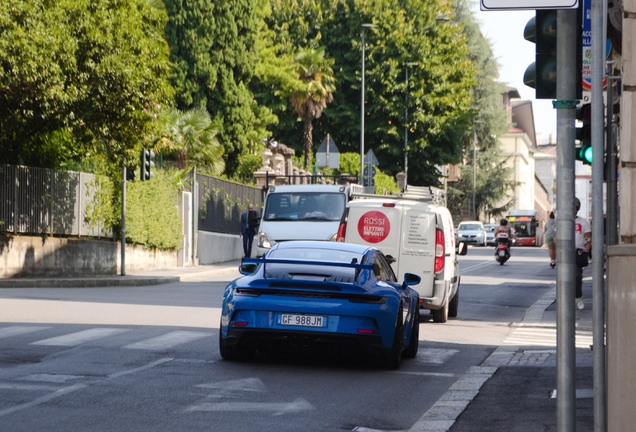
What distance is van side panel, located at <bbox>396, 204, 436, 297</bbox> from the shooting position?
57.4ft

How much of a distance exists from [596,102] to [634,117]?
1.09 meters

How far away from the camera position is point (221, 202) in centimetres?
4047

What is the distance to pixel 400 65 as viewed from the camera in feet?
198

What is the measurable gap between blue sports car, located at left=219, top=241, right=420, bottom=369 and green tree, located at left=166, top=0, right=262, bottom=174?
124 feet

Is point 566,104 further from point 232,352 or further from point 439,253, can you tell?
point 439,253

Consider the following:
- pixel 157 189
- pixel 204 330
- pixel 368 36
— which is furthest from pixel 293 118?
pixel 204 330

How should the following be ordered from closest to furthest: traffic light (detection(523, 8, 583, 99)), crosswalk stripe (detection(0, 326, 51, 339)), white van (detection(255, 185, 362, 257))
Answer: traffic light (detection(523, 8, 583, 99)) < crosswalk stripe (detection(0, 326, 51, 339)) < white van (detection(255, 185, 362, 257))

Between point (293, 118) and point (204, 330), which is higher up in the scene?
point (293, 118)

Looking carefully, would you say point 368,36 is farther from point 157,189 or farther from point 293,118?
point 157,189

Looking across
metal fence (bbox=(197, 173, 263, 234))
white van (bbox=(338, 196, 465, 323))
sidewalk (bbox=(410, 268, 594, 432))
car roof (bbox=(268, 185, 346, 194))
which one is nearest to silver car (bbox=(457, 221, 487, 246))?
metal fence (bbox=(197, 173, 263, 234))

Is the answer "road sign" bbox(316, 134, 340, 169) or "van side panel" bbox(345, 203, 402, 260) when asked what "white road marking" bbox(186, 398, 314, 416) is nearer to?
"van side panel" bbox(345, 203, 402, 260)

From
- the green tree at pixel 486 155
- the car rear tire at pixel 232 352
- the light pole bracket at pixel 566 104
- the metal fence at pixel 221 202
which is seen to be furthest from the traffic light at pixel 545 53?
the green tree at pixel 486 155

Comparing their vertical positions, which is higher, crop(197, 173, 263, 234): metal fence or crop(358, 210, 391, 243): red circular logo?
crop(197, 173, 263, 234): metal fence

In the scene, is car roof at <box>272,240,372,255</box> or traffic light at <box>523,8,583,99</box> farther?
car roof at <box>272,240,372,255</box>
